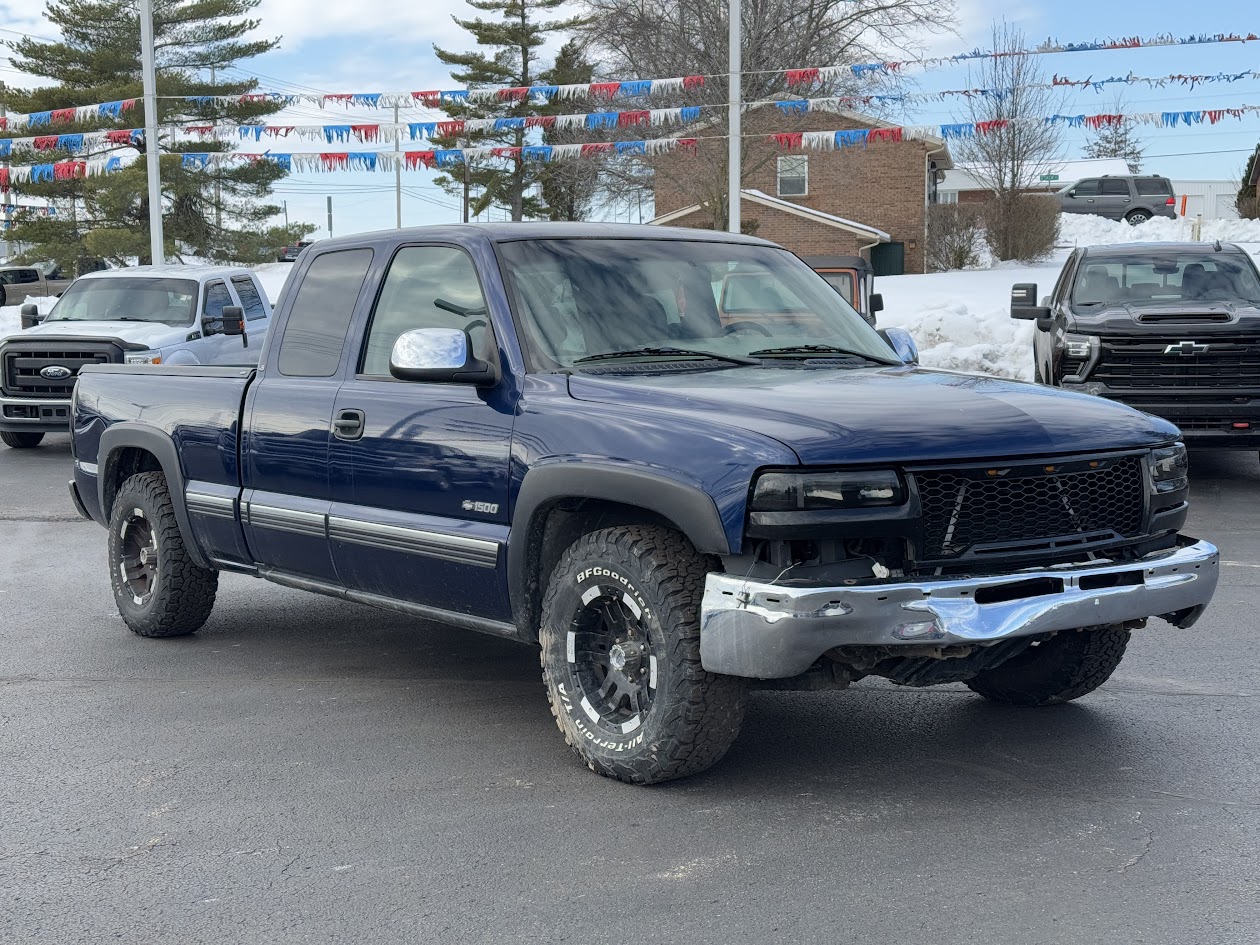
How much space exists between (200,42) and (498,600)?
49.9 meters

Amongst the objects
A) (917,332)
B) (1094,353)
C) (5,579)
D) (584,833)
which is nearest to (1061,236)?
(917,332)

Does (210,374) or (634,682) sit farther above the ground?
(210,374)

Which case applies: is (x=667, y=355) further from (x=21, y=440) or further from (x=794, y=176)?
(x=794, y=176)

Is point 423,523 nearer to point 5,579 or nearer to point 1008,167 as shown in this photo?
point 5,579

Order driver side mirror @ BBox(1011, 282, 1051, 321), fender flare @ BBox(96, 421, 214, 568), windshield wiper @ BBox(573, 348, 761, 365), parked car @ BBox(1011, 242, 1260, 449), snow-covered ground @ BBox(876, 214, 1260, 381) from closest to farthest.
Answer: windshield wiper @ BBox(573, 348, 761, 365) → fender flare @ BBox(96, 421, 214, 568) → parked car @ BBox(1011, 242, 1260, 449) → driver side mirror @ BBox(1011, 282, 1051, 321) → snow-covered ground @ BBox(876, 214, 1260, 381)

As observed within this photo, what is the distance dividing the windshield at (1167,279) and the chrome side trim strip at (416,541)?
9176 millimetres

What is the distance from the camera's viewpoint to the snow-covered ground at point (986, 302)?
20.1m

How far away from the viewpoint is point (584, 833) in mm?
4473

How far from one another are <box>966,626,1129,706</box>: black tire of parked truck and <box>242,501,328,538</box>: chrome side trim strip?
8.72ft

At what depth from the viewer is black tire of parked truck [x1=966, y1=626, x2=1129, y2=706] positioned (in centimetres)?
561

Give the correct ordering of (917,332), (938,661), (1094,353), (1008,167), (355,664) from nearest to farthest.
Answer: (938,661) → (355,664) → (1094,353) → (917,332) → (1008,167)

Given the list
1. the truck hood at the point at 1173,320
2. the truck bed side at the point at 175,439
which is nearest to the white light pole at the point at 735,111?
the truck hood at the point at 1173,320

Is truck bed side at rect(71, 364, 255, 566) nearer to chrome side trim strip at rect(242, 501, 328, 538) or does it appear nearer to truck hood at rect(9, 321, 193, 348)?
chrome side trim strip at rect(242, 501, 328, 538)

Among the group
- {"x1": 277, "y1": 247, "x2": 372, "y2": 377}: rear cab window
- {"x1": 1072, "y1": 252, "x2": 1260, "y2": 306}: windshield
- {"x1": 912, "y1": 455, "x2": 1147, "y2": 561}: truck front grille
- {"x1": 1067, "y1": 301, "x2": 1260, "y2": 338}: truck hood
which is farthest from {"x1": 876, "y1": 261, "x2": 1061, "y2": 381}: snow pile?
{"x1": 912, "y1": 455, "x2": 1147, "y2": 561}: truck front grille
